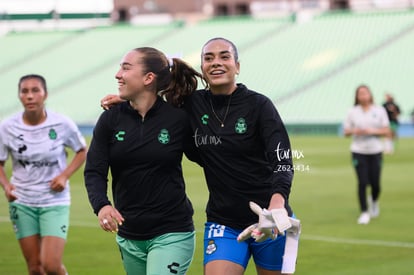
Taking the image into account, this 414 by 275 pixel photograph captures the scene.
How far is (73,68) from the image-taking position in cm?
6222

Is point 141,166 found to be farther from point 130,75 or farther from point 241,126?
point 241,126

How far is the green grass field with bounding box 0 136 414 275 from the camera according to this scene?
1312cm

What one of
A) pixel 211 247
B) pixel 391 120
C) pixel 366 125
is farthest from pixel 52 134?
pixel 391 120

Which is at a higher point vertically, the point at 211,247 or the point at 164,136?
the point at 164,136

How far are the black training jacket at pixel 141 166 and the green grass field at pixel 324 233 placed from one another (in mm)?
5219

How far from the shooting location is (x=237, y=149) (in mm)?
7539

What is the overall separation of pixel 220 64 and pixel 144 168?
3.02ft

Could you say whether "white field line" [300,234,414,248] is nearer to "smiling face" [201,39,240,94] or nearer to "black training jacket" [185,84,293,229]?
"black training jacket" [185,84,293,229]

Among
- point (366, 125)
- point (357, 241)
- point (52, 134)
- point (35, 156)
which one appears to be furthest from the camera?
point (366, 125)

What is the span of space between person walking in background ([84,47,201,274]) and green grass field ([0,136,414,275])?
17.0 feet

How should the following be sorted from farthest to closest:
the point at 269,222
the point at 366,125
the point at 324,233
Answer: the point at 366,125
the point at 324,233
the point at 269,222

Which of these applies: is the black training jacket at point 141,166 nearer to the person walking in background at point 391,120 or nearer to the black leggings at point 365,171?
the black leggings at point 365,171

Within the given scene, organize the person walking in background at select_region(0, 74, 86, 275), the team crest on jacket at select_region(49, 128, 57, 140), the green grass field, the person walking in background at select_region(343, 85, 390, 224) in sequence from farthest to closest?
the person walking in background at select_region(343, 85, 390, 224) < the green grass field < the team crest on jacket at select_region(49, 128, 57, 140) < the person walking in background at select_region(0, 74, 86, 275)

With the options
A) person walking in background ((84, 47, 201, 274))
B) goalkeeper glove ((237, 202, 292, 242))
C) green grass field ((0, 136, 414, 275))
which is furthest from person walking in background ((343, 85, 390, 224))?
goalkeeper glove ((237, 202, 292, 242))
